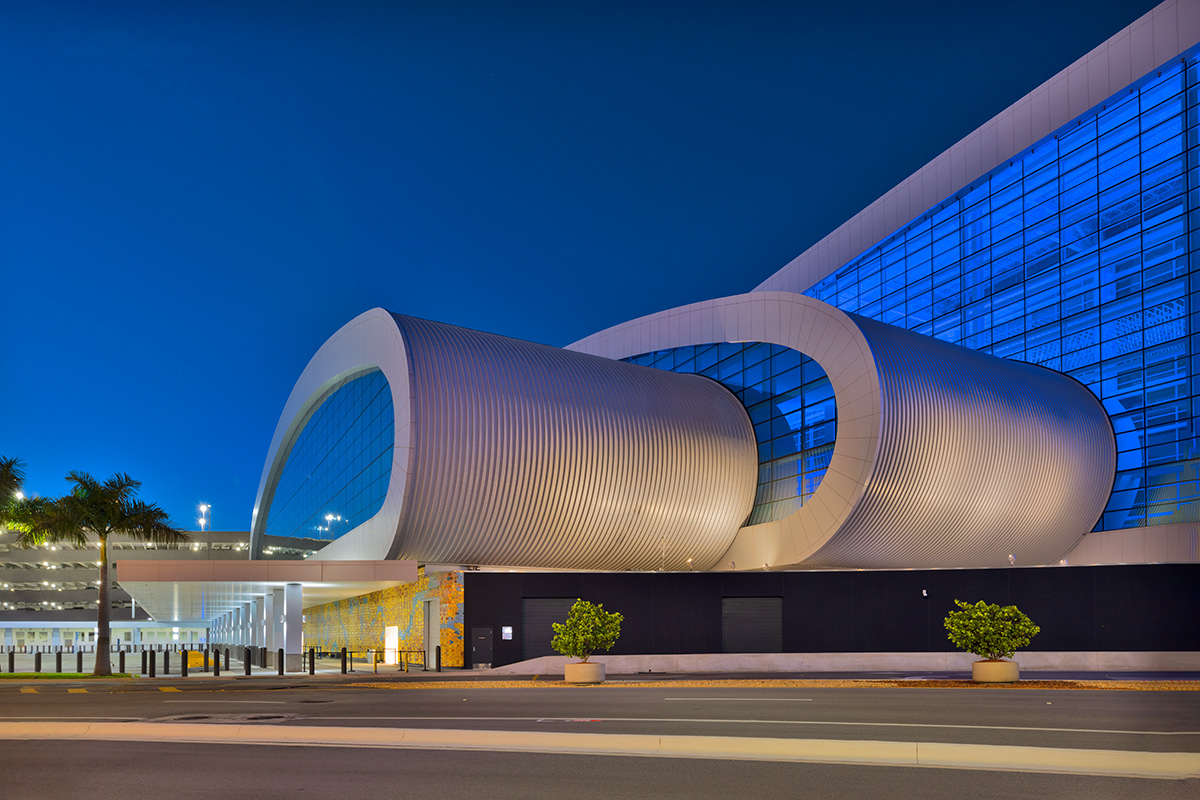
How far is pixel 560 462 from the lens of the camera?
41.6 meters

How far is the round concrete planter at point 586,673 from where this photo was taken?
28.9 metres

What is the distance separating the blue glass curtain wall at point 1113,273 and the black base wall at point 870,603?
9295 mm

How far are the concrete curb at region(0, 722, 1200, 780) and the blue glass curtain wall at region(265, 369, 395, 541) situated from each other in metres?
25.7

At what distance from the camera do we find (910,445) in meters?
40.6

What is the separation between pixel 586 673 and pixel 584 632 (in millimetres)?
1553

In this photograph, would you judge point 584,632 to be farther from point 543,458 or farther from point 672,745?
point 672,745

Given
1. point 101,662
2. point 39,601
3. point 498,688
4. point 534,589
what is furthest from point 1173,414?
point 39,601

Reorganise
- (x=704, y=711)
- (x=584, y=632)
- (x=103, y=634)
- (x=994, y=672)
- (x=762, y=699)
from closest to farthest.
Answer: (x=704, y=711)
(x=762, y=699)
(x=994, y=672)
(x=584, y=632)
(x=103, y=634)

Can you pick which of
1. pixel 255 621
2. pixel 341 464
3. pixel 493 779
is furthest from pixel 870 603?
pixel 255 621

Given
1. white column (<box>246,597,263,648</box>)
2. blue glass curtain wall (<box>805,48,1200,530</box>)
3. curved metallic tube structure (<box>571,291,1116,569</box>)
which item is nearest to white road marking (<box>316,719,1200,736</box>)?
curved metallic tube structure (<box>571,291,1116,569</box>)

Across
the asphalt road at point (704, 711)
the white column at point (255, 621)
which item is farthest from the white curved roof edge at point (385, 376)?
the asphalt road at point (704, 711)

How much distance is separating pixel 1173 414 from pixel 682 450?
67.0ft

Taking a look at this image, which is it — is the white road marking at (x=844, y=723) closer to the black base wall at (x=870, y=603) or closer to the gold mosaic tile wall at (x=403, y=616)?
the gold mosaic tile wall at (x=403, y=616)

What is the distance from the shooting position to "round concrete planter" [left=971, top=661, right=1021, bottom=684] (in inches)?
1054
